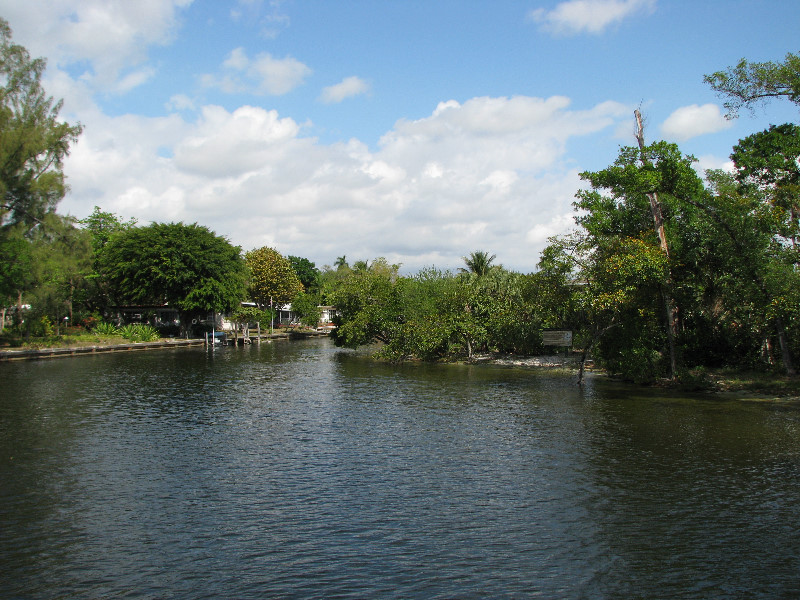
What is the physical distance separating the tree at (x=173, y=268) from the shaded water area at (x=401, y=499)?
142ft

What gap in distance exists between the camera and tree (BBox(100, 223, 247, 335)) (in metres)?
68.2

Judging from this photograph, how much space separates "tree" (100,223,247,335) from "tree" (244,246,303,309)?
19.7 m

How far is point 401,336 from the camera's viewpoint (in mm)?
46500

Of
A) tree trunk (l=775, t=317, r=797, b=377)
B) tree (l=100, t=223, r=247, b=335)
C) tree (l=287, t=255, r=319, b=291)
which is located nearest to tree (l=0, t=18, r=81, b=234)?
tree (l=100, t=223, r=247, b=335)

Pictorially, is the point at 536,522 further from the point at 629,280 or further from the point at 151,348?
the point at 151,348

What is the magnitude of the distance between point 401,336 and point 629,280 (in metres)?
21.4

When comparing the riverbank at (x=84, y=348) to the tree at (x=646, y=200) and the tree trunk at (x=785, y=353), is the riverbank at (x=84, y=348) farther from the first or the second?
the tree trunk at (x=785, y=353)

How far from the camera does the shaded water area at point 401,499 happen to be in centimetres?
960

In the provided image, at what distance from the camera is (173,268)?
67500mm

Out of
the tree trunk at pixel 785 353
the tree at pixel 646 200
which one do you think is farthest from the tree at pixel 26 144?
the tree trunk at pixel 785 353

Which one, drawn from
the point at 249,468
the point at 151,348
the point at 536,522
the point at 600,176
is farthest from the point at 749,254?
the point at 151,348

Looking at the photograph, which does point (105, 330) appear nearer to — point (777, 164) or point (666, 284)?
point (666, 284)

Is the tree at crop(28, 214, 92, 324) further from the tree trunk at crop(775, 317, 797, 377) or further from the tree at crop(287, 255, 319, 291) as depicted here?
the tree at crop(287, 255, 319, 291)

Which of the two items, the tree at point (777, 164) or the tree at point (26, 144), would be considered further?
the tree at point (26, 144)
